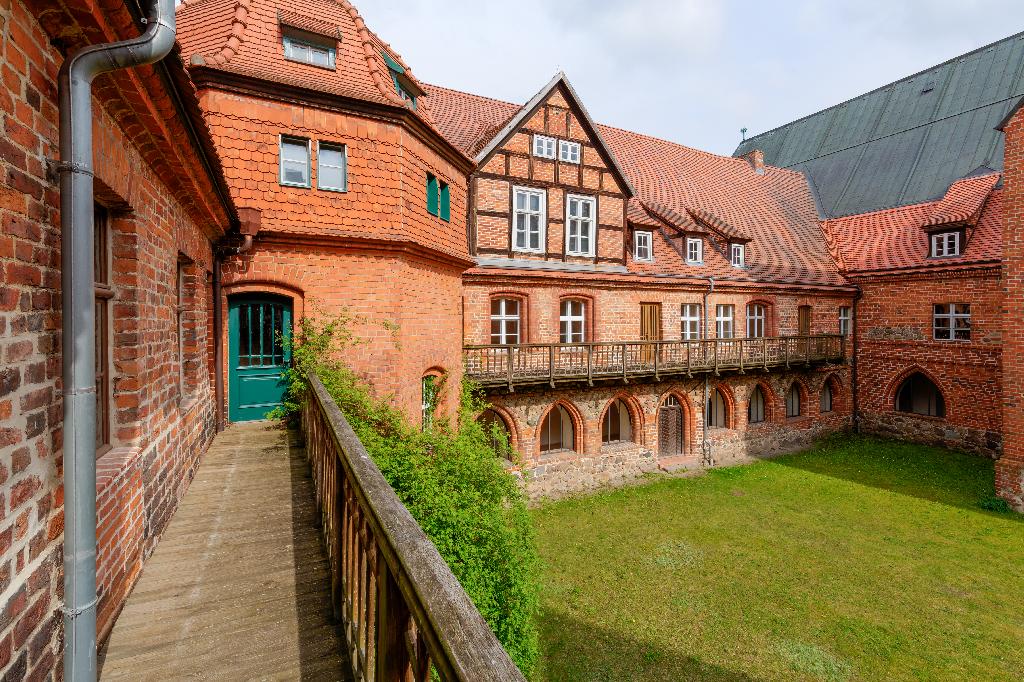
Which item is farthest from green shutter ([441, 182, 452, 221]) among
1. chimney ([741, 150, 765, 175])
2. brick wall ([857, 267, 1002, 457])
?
chimney ([741, 150, 765, 175])

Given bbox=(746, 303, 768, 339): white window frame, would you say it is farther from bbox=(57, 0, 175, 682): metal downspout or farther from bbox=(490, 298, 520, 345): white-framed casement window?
bbox=(57, 0, 175, 682): metal downspout

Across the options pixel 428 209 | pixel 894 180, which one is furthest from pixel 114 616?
pixel 894 180

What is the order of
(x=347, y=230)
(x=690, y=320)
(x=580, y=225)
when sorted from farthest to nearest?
(x=690, y=320) → (x=580, y=225) → (x=347, y=230)

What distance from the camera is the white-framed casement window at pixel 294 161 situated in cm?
815

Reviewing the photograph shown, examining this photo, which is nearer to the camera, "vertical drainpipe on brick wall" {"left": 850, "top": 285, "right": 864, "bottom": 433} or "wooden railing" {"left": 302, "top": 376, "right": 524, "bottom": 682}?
"wooden railing" {"left": 302, "top": 376, "right": 524, "bottom": 682}

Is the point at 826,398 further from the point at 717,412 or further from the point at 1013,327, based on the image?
the point at 1013,327

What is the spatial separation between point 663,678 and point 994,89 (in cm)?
2838

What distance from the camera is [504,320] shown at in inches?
559

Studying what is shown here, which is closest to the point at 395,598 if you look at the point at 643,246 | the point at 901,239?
the point at 643,246

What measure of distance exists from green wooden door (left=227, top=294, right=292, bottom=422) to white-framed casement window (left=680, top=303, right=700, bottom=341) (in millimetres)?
13165

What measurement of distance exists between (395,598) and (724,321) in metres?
18.5

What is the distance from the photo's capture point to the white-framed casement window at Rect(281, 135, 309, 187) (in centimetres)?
815

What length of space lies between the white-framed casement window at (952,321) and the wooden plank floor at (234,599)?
21926 millimetres

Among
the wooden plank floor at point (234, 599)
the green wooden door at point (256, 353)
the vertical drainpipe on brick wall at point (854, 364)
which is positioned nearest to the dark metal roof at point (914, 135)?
the vertical drainpipe on brick wall at point (854, 364)
